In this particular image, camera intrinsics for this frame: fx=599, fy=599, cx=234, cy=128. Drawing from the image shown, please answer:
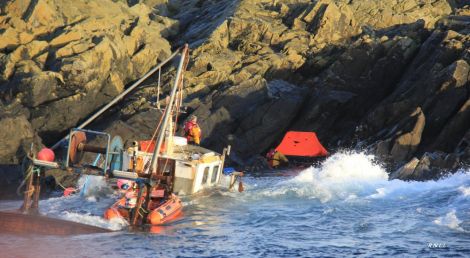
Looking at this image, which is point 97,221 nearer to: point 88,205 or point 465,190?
point 88,205

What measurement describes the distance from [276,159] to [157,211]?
21.1 m

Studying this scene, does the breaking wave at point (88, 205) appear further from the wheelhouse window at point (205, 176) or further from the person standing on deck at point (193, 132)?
the person standing on deck at point (193, 132)

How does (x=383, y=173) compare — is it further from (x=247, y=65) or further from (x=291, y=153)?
(x=247, y=65)

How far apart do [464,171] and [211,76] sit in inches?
1049

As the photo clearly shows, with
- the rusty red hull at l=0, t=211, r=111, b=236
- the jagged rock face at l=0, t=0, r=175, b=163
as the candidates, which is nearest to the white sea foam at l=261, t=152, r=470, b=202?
the rusty red hull at l=0, t=211, r=111, b=236

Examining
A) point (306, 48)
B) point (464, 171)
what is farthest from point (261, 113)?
point (464, 171)

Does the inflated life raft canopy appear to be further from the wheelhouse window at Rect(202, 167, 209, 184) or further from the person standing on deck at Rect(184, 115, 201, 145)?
the wheelhouse window at Rect(202, 167, 209, 184)

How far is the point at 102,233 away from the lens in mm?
19375

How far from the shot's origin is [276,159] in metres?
41.8

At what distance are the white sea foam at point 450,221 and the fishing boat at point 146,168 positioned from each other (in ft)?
31.3

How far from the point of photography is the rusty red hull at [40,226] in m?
18.7

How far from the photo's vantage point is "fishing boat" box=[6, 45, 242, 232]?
20875 millimetres

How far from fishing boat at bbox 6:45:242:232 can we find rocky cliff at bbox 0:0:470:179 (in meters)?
10.6

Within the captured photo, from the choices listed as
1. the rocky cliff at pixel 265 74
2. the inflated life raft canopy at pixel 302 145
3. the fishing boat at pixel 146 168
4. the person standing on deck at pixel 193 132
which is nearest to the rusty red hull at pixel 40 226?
the fishing boat at pixel 146 168
